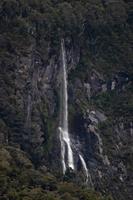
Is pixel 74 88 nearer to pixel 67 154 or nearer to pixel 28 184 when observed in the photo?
pixel 67 154

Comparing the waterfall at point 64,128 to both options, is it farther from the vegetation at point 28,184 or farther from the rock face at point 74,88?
the vegetation at point 28,184

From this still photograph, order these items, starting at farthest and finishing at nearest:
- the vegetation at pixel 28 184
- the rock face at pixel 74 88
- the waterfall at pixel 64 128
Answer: the waterfall at pixel 64 128
the rock face at pixel 74 88
the vegetation at pixel 28 184

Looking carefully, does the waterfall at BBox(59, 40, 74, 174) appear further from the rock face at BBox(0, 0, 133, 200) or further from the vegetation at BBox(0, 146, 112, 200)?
the vegetation at BBox(0, 146, 112, 200)

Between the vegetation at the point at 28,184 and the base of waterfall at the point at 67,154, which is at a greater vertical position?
the base of waterfall at the point at 67,154

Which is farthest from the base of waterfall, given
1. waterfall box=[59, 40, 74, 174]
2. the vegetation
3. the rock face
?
the vegetation

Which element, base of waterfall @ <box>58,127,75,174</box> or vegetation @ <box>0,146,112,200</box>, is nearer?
vegetation @ <box>0,146,112,200</box>

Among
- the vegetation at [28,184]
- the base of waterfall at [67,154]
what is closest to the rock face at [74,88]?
the base of waterfall at [67,154]

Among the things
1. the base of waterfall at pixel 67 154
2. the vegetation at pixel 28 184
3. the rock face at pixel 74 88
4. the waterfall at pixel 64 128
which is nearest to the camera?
the vegetation at pixel 28 184

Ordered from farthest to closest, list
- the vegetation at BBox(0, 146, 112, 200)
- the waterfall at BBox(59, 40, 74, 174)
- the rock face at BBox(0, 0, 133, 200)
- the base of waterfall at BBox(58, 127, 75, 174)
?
the waterfall at BBox(59, 40, 74, 174) < the base of waterfall at BBox(58, 127, 75, 174) < the rock face at BBox(0, 0, 133, 200) < the vegetation at BBox(0, 146, 112, 200)
